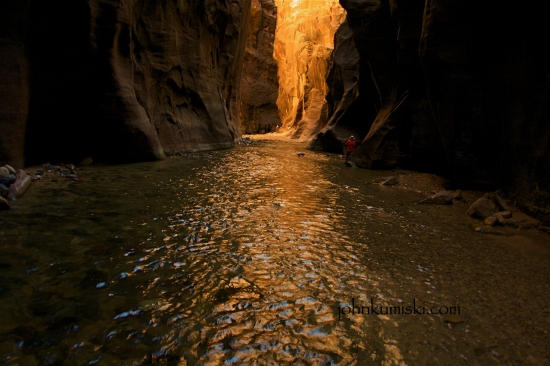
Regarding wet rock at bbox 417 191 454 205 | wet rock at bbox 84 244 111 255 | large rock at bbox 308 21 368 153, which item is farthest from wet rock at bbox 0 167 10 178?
large rock at bbox 308 21 368 153

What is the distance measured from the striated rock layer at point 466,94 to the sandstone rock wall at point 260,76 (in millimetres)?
36986

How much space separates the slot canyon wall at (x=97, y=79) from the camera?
33.7 feet

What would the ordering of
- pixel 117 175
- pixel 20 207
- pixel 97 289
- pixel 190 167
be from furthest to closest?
pixel 190 167 < pixel 117 175 < pixel 20 207 < pixel 97 289

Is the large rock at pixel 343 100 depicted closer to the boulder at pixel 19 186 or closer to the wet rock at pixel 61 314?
the boulder at pixel 19 186

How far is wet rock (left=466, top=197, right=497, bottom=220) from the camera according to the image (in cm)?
723

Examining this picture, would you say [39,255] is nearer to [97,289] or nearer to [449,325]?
[97,289]

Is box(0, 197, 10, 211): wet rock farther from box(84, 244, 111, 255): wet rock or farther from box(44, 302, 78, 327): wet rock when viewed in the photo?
box(44, 302, 78, 327): wet rock

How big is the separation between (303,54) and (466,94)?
4274cm

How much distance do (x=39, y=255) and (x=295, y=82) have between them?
160 feet

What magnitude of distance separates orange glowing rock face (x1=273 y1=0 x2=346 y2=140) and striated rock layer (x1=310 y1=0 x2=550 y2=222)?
2443cm

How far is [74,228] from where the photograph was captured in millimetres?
5738

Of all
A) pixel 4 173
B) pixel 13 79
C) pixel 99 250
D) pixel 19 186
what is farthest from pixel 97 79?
pixel 99 250

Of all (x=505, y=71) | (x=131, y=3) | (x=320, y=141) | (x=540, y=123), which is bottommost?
(x=320, y=141)

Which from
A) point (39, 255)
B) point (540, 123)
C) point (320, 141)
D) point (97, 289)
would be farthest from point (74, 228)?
point (320, 141)
